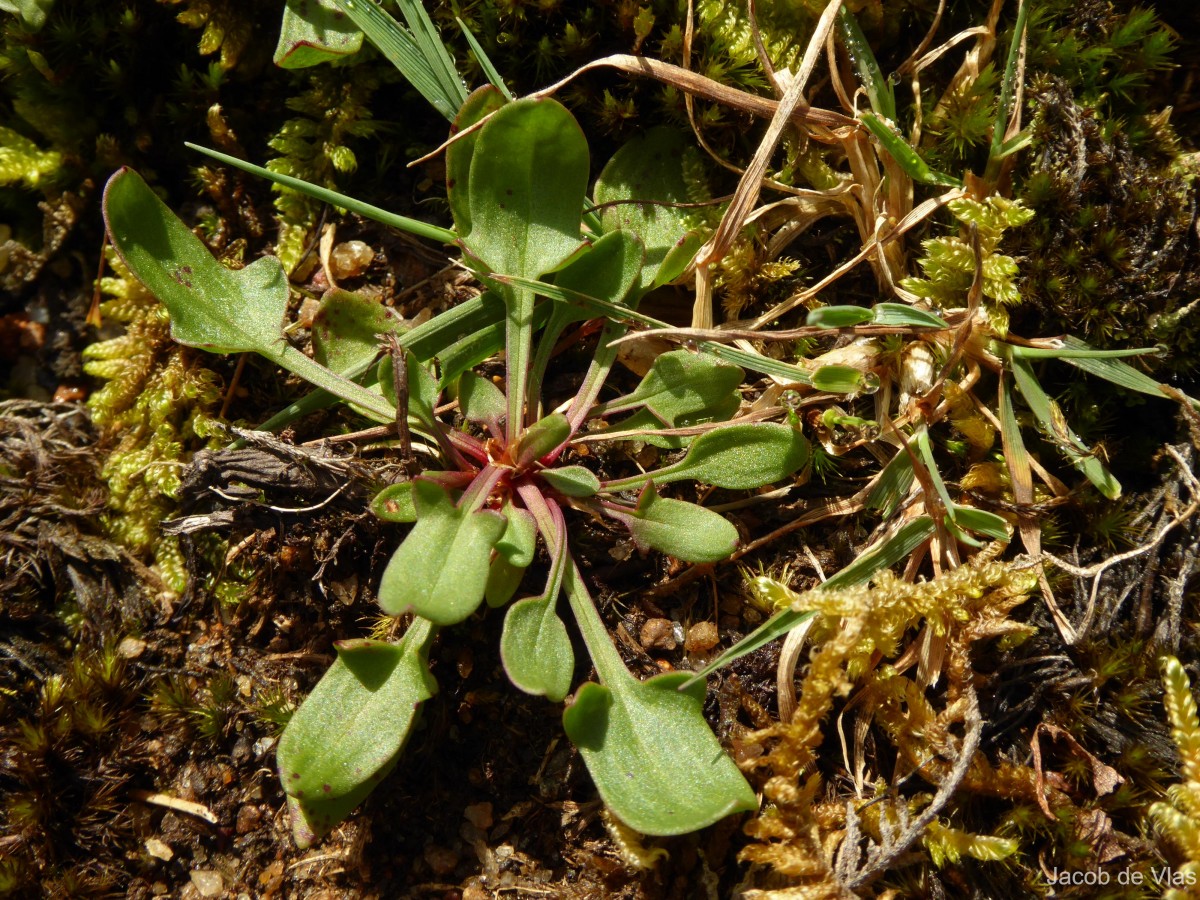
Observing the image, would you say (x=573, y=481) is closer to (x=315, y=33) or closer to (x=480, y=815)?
(x=480, y=815)

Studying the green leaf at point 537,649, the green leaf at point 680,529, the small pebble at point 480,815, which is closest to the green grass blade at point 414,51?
the green leaf at point 680,529

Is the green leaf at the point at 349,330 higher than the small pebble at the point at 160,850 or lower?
higher

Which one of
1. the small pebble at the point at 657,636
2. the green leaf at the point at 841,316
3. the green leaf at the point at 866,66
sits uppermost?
the green leaf at the point at 866,66

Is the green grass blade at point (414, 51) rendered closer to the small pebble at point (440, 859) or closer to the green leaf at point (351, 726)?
the green leaf at point (351, 726)

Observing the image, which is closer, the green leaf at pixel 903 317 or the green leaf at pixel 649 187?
the green leaf at pixel 903 317

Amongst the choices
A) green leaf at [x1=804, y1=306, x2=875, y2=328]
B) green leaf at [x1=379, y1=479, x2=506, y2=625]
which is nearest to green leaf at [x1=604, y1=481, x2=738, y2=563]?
green leaf at [x1=379, y1=479, x2=506, y2=625]

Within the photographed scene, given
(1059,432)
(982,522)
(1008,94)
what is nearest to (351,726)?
(982,522)

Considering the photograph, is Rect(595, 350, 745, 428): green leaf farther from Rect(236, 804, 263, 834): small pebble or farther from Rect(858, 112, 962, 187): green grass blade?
Rect(236, 804, 263, 834): small pebble
